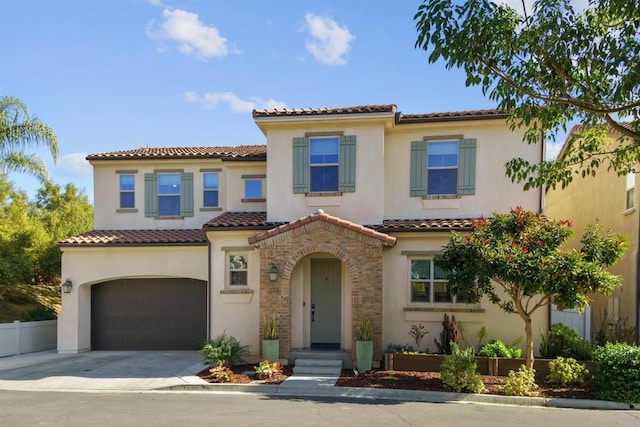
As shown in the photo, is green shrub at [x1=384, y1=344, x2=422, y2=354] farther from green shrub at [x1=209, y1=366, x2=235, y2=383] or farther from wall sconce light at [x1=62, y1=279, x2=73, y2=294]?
wall sconce light at [x1=62, y1=279, x2=73, y2=294]

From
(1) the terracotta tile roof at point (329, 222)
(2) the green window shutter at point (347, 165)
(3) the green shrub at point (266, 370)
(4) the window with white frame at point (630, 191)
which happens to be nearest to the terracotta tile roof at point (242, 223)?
(1) the terracotta tile roof at point (329, 222)

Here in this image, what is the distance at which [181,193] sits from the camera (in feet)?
53.7

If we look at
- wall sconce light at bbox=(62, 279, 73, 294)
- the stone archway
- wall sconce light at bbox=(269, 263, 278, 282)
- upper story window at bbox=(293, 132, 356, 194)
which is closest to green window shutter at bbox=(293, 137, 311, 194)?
upper story window at bbox=(293, 132, 356, 194)

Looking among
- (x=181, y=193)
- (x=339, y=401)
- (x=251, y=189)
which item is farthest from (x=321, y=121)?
(x=339, y=401)

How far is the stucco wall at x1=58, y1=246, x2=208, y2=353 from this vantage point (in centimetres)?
1501

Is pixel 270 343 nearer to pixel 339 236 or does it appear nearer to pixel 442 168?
pixel 339 236

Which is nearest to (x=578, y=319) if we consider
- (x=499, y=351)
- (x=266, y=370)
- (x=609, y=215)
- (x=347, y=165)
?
(x=609, y=215)

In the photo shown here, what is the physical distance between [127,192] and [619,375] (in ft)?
49.7

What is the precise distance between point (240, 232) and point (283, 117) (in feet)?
11.5

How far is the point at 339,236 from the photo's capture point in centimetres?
1217

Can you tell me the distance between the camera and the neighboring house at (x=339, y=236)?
1227 centimetres

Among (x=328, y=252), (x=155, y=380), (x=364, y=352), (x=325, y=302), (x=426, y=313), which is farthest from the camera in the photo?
(x=325, y=302)

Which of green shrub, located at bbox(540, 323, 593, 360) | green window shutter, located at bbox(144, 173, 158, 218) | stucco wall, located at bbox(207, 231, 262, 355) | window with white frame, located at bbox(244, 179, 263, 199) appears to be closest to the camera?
green shrub, located at bbox(540, 323, 593, 360)

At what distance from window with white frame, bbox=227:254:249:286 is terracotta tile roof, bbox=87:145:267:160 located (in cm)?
347
